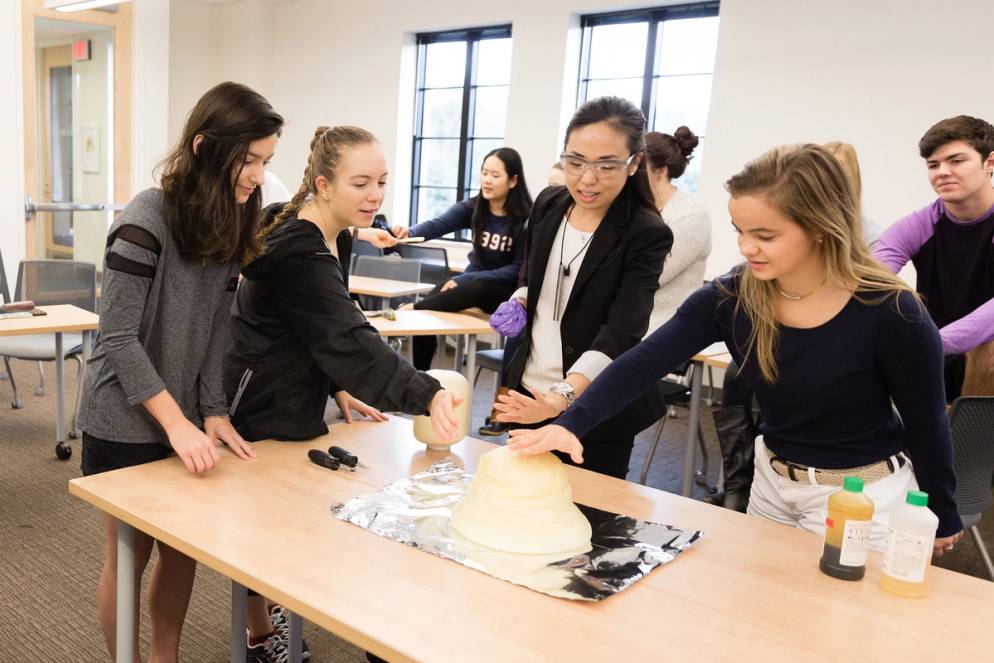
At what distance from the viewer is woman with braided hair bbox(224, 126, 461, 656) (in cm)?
176

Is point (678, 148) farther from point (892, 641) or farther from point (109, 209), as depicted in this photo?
point (109, 209)

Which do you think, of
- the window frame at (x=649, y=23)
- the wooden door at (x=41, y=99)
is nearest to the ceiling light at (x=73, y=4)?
the wooden door at (x=41, y=99)

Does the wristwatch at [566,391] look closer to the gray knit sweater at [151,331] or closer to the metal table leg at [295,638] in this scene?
the gray knit sweater at [151,331]

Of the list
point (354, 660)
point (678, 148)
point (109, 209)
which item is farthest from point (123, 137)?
point (354, 660)

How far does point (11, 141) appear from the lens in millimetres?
6297

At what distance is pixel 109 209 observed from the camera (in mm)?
7285

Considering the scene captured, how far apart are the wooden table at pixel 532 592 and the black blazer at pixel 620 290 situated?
1.23ft

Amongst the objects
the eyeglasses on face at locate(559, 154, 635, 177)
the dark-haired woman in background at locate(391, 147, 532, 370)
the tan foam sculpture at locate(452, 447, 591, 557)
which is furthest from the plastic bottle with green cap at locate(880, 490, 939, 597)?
the dark-haired woman in background at locate(391, 147, 532, 370)

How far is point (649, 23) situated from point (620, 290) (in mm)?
5501

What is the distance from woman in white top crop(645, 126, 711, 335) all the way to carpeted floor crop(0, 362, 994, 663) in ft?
4.02

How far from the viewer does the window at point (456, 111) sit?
25.8 feet

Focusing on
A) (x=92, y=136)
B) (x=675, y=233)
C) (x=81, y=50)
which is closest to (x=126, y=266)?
(x=675, y=233)

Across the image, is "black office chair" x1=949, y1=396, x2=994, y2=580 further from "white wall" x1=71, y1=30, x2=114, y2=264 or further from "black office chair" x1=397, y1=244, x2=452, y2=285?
"white wall" x1=71, y1=30, x2=114, y2=264

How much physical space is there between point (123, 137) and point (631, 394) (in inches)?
273
